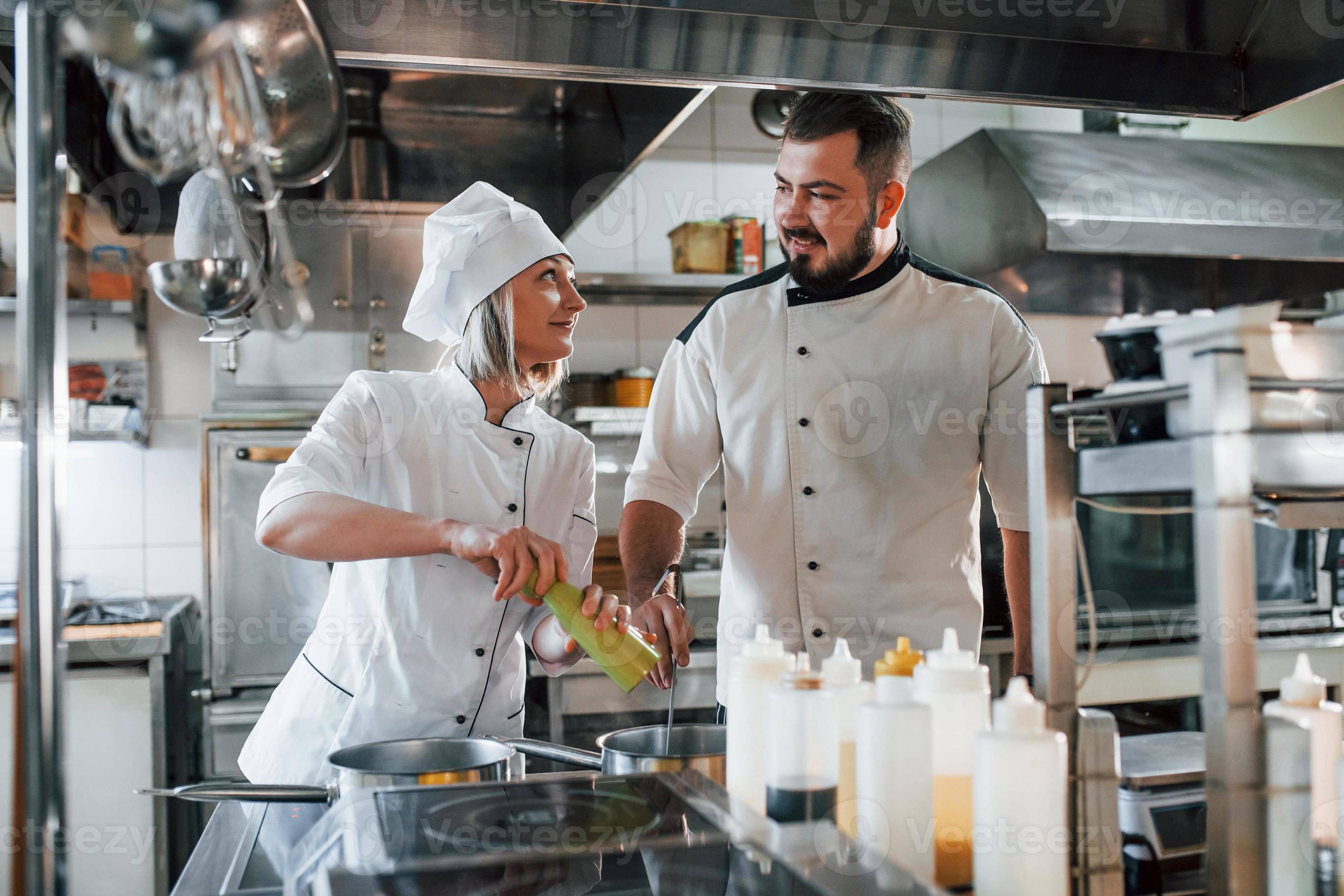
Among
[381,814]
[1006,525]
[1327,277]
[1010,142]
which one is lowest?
[381,814]

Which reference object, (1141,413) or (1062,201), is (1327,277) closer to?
(1062,201)

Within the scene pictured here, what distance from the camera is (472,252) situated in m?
1.55

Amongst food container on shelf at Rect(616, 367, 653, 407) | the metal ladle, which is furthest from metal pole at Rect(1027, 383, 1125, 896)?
food container on shelf at Rect(616, 367, 653, 407)

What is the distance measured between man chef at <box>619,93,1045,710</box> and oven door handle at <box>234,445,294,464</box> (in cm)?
140

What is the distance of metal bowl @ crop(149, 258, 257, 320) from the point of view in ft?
3.31

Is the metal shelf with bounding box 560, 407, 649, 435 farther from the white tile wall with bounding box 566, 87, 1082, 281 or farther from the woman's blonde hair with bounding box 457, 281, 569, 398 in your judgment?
the woman's blonde hair with bounding box 457, 281, 569, 398

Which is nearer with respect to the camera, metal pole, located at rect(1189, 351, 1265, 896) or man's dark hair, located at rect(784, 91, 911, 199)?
metal pole, located at rect(1189, 351, 1265, 896)

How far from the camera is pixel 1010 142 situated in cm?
286

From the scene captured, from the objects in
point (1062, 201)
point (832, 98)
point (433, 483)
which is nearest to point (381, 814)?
point (433, 483)

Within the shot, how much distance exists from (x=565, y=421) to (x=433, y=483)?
1.65m
